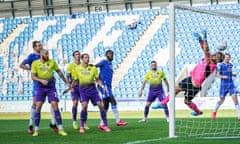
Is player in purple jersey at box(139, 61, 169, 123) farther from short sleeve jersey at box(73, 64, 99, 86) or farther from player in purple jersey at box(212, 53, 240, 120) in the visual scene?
short sleeve jersey at box(73, 64, 99, 86)

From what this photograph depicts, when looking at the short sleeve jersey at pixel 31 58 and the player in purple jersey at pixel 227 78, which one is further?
the player in purple jersey at pixel 227 78

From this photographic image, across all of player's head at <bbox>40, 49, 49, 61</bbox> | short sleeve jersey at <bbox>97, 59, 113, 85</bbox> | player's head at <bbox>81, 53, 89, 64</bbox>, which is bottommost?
short sleeve jersey at <bbox>97, 59, 113, 85</bbox>

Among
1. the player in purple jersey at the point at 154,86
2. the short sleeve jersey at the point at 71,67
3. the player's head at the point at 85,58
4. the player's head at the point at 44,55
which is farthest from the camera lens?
the player in purple jersey at the point at 154,86

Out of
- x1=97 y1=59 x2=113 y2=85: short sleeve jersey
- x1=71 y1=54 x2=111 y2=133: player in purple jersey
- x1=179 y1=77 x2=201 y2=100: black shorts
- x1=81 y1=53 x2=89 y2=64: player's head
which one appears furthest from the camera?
x1=97 y1=59 x2=113 y2=85: short sleeve jersey

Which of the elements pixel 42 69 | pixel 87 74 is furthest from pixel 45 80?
pixel 87 74

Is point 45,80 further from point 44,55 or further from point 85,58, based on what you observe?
point 85,58

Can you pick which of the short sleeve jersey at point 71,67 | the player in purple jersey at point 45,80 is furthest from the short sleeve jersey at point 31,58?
the short sleeve jersey at point 71,67

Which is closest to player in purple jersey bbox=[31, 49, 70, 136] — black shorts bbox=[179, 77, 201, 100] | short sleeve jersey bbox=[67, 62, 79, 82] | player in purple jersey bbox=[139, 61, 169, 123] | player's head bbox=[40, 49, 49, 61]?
player's head bbox=[40, 49, 49, 61]

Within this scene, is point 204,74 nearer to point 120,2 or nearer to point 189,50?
point 189,50

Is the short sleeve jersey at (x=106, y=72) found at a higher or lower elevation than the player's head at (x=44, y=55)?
lower

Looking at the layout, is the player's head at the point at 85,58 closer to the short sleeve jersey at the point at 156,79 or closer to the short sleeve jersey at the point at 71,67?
the short sleeve jersey at the point at 71,67

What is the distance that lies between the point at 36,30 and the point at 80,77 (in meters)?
24.7

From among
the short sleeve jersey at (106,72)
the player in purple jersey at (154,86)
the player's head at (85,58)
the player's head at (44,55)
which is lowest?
the player in purple jersey at (154,86)

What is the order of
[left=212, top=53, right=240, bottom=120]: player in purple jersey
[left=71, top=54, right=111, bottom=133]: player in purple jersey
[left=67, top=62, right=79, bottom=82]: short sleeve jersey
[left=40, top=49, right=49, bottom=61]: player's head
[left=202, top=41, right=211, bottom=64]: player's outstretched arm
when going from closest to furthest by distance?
[left=202, top=41, right=211, bottom=64]: player's outstretched arm, [left=40, top=49, right=49, bottom=61]: player's head, [left=71, top=54, right=111, bottom=133]: player in purple jersey, [left=67, top=62, right=79, bottom=82]: short sleeve jersey, [left=212, top=53, right=240, bottom=120]: player in purple jersey
